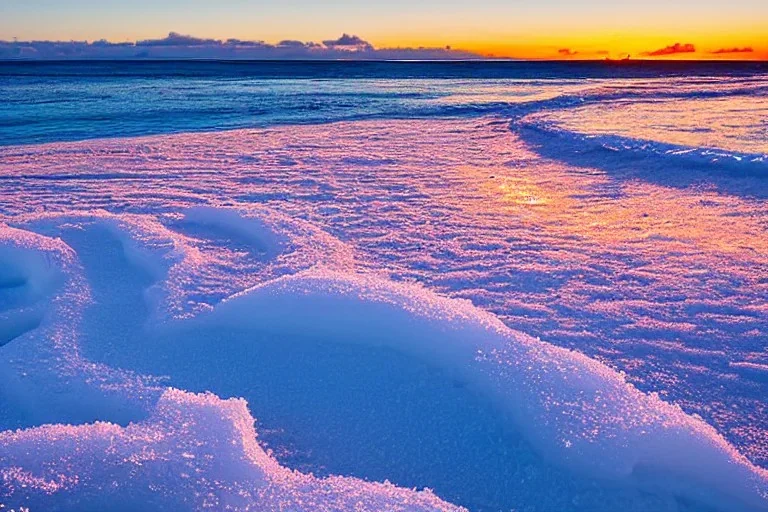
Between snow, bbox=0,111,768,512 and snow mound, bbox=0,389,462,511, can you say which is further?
snow, bbox=0,111,768,512

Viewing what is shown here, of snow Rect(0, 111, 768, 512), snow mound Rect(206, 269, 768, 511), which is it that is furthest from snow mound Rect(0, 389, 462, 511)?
snow mound Rect(206, 269, 768, 511)

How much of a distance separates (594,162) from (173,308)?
5740 millimetres

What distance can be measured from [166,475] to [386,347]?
39.8 inches

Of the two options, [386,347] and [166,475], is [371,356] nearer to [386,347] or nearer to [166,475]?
[386,347]

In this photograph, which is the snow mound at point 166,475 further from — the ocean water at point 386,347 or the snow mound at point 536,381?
the snow mound at point 536,381

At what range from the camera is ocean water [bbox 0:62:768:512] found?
173cm

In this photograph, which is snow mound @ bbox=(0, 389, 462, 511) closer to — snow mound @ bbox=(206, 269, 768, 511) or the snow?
the snow

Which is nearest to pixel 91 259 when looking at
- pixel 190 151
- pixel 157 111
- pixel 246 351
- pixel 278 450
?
pixel 246 351

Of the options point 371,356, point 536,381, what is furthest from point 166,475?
point 536,381

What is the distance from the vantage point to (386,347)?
242 cm

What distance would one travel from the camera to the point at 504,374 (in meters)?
2.13

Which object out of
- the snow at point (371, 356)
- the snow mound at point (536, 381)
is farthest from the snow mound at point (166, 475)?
the snow mound at point (536, 381)

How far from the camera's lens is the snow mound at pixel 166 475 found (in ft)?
5.09

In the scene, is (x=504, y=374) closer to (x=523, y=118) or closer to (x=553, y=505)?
(x=553, y=505)
